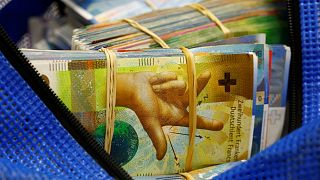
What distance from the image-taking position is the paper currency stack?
578 mm

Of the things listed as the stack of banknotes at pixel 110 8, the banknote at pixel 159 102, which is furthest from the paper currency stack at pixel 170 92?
the stack of banknotes at pixel 110 8

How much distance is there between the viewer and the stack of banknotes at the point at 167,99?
577 mm

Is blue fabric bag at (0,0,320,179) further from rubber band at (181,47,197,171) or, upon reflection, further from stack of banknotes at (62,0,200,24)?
stack of banknotes at (62,0,200,24)

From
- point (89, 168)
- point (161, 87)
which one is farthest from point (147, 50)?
point (89, 168)

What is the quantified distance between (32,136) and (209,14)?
1.06 ft

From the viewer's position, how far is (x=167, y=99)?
1.96 feet

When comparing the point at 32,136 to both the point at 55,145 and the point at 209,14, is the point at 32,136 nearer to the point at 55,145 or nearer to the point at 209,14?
the point at 55,145

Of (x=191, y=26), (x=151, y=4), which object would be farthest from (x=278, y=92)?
(x=151, y=4)

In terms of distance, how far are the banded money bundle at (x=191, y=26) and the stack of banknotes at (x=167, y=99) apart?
7cm

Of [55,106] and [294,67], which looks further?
[294,67]

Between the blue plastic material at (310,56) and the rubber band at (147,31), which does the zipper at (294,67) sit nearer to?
the blue plastic material at (310,56)

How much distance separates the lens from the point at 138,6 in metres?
0.83

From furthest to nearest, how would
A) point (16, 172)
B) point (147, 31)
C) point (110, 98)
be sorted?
point (147, 31)
point (110, 98)
point (16, 172)

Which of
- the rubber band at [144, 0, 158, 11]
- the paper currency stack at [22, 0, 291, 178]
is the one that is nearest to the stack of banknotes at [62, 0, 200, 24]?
the rubber band at [144, 0, 158, 11]
